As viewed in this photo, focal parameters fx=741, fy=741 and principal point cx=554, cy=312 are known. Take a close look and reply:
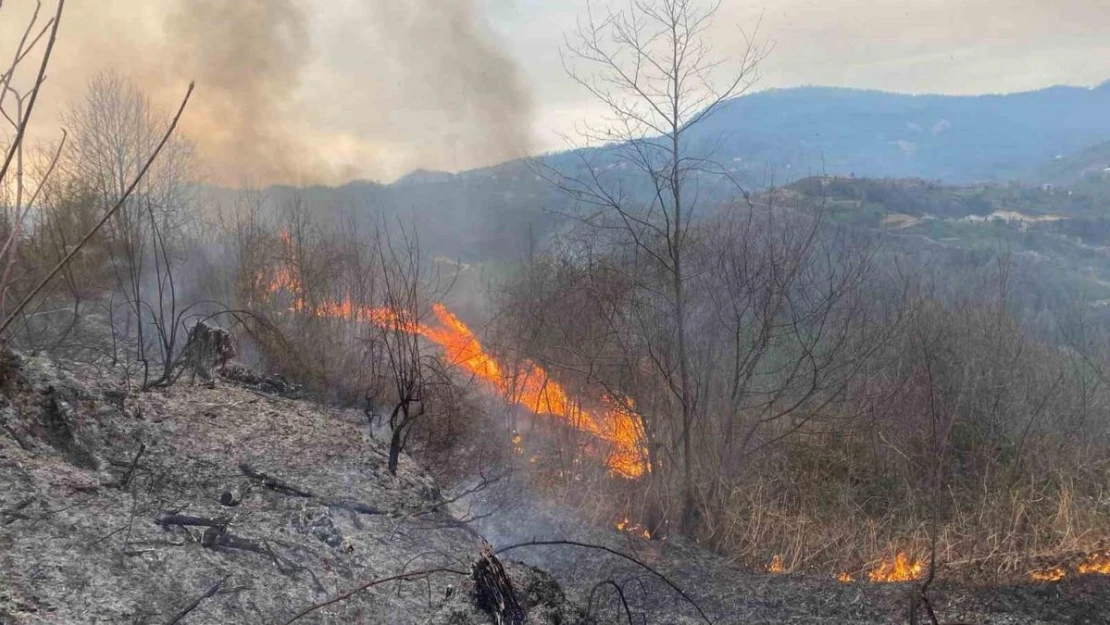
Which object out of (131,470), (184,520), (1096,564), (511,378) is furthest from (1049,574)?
(131,470)

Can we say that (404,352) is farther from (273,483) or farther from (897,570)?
(897,570)

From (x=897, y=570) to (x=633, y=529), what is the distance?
8.73 ft

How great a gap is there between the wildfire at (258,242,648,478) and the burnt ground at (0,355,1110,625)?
148 cm

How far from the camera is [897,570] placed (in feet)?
Result: 24.2

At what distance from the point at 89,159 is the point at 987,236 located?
3978 cm

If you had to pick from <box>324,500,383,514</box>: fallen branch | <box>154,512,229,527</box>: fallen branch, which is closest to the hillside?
<box>324,500,383,514</box>: fallen branch

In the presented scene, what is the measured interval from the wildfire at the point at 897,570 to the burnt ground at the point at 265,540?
2.71ft

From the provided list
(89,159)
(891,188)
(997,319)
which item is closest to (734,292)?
(997,319)

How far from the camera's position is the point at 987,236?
3872cm

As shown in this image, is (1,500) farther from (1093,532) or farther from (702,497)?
(1093,532)

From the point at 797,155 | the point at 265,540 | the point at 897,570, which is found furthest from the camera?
the point at 797,155

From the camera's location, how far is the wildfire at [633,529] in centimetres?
800

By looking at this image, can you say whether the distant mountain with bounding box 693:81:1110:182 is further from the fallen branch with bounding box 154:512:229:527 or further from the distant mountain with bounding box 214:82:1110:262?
the fallen branch with bounding box 154:512:229:527

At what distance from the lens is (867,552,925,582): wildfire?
7.20 metres
